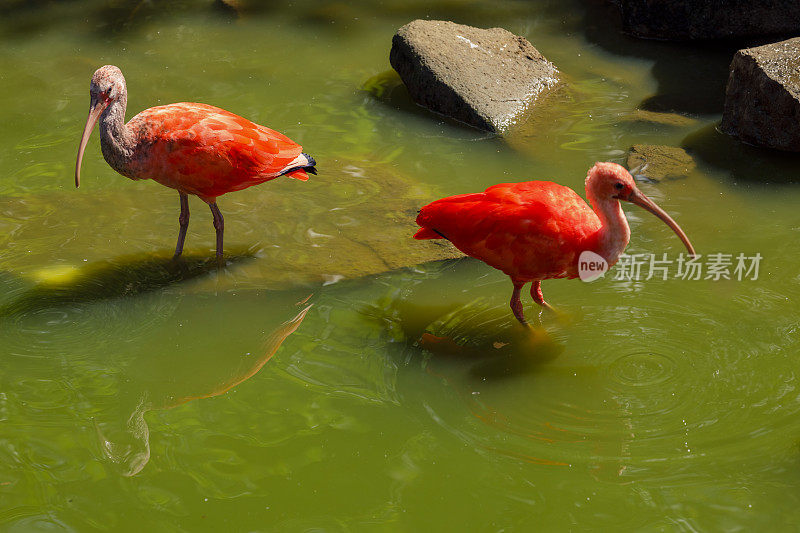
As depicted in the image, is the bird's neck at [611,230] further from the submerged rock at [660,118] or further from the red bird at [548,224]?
the submerged rock at [660,118]

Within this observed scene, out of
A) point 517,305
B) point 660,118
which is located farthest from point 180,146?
point 660,118

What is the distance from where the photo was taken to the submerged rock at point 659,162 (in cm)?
596

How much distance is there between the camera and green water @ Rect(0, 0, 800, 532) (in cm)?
355

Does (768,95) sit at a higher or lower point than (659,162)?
higher

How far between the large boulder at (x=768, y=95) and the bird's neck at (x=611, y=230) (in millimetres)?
2621

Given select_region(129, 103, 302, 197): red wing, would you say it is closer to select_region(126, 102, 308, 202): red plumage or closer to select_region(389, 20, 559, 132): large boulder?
select_region(126, 102, 308, 202): red plumage

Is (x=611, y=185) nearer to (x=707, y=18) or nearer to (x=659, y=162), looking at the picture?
(x=659, y=162)

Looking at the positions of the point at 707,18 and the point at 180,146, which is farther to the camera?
the point at 707,18

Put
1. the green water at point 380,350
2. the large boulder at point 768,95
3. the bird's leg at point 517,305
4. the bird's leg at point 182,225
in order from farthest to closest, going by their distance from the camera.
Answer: the large boulder at point 768,95 → the bird's leg at point 182,225 → the bird's leg at point 517,305 → the green water at point 380,350

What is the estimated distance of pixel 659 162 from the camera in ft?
20.0

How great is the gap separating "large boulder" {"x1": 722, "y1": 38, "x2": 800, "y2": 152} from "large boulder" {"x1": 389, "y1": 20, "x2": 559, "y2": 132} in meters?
1.60

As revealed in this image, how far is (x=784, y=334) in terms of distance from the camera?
14.3 ft

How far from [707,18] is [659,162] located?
8.09ft

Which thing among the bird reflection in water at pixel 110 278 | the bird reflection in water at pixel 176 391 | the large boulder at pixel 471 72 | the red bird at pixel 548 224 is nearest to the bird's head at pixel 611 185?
the red bird at pixel 548 224
